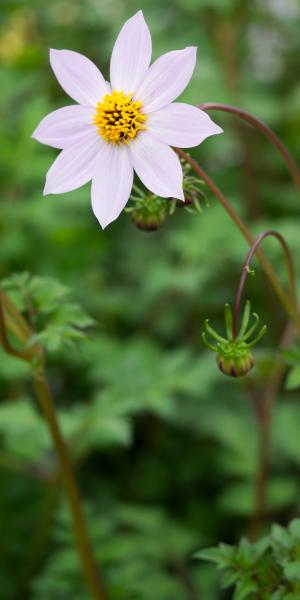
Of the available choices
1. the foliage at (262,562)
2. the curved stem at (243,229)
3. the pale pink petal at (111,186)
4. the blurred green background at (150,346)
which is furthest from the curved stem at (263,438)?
the pale pink petal at (111,186)

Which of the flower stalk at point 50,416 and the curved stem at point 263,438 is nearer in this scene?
the flower stalk at point 50,416

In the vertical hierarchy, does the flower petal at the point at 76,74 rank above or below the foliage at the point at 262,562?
above

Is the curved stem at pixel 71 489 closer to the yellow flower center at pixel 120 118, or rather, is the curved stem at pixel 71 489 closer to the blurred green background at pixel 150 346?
the blurred green background at pixel 150 346

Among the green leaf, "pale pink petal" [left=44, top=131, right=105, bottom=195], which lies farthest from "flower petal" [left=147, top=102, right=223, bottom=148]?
the green leaf

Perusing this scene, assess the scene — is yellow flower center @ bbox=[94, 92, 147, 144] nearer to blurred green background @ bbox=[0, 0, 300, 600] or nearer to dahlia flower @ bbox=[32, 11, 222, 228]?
dahlia flower @ bbox=[32, 11, 222, 228]

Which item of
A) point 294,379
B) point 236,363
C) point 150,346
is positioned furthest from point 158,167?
point 150,346

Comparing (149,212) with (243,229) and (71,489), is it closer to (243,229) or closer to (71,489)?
(243,229)

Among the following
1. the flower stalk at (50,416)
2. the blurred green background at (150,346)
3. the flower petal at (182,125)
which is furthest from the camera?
the blurred green background at (150,346)
